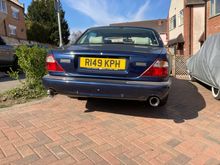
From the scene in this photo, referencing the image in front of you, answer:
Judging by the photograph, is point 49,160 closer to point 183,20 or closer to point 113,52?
point 113,52

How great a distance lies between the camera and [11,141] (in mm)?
3088

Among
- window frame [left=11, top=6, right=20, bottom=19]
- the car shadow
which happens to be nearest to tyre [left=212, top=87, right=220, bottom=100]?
the car shadow

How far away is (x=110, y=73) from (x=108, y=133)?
2.75 feet

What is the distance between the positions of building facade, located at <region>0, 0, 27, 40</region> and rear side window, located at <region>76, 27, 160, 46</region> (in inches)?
908

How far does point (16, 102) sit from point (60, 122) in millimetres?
1675

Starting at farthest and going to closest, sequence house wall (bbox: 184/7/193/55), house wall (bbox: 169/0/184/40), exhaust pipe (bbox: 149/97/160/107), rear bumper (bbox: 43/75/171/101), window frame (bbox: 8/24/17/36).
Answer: window frame (bbox: 8/24/17/36) < house wall (bbox: 169/0/184/40) < house wall (bbox: 184/7/193/55) < exhaust pipe (bbox: 149/97/160/107) < rear bumper (bbox: 43/75/171/101)

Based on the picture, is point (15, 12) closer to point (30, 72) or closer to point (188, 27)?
point (188, 27)

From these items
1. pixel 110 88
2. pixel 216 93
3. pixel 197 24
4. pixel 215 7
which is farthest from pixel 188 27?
pixel 110 88

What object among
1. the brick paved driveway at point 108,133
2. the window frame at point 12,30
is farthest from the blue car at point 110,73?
the window frame at point 12,30

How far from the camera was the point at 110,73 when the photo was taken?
11.7 ft

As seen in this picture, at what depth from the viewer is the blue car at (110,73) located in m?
3.47

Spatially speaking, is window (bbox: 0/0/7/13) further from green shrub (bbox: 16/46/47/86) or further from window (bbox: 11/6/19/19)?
green shrub (bbox: 16/46/47/86)

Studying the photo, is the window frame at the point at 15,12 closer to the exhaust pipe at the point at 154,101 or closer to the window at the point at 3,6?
the window at the point at 3,6

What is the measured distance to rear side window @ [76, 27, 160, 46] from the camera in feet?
14.7
